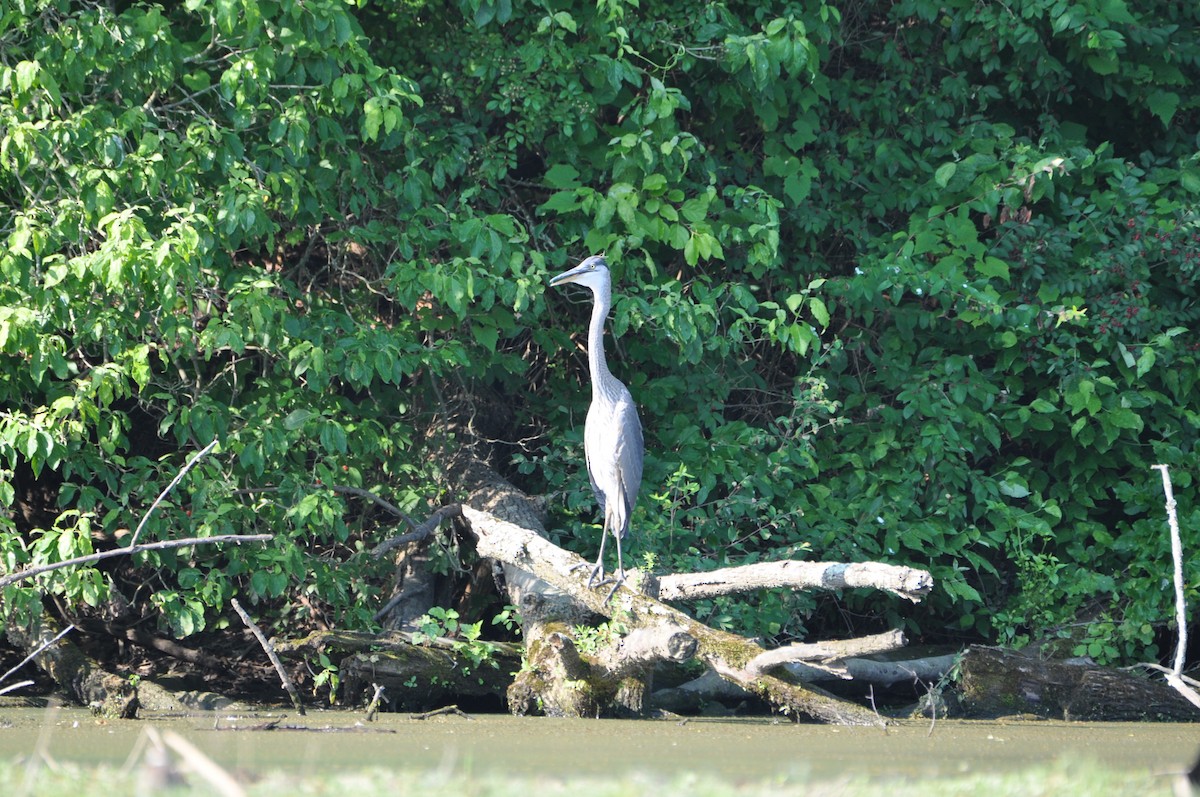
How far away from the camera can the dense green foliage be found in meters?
5.61

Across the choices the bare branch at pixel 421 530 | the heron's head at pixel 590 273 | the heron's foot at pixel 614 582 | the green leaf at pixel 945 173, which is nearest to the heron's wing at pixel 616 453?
the heron's foot at pixel 614 582

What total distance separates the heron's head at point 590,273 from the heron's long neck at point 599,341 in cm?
5

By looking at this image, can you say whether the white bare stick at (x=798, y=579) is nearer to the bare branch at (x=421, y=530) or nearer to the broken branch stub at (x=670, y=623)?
the broken branch stub at (x=670, y=623)

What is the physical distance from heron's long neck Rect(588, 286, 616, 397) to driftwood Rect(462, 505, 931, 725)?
97cm

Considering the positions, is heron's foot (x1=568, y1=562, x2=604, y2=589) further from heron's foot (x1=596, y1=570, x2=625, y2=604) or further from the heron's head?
the heron's head

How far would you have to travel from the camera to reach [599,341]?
260 inches

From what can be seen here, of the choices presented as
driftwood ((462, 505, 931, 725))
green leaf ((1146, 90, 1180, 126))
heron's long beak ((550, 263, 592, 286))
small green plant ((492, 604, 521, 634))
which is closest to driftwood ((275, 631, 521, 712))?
small green plant ((492, 604, 521, 634))

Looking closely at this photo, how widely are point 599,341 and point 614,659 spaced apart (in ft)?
5.63

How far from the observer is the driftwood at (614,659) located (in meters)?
5.49

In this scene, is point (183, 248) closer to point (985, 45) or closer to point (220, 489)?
point (220, 489)

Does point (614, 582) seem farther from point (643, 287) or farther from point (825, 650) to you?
point (643, 287)

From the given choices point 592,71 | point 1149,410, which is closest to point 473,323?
point 592,71

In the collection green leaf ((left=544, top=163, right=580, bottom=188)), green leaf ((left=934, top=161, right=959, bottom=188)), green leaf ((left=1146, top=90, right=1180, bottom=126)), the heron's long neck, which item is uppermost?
green leaf ((left=1146, top=90, right=1180, bottom=126))

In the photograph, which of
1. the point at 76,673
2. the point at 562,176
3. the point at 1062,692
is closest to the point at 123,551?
the point at 76,673
